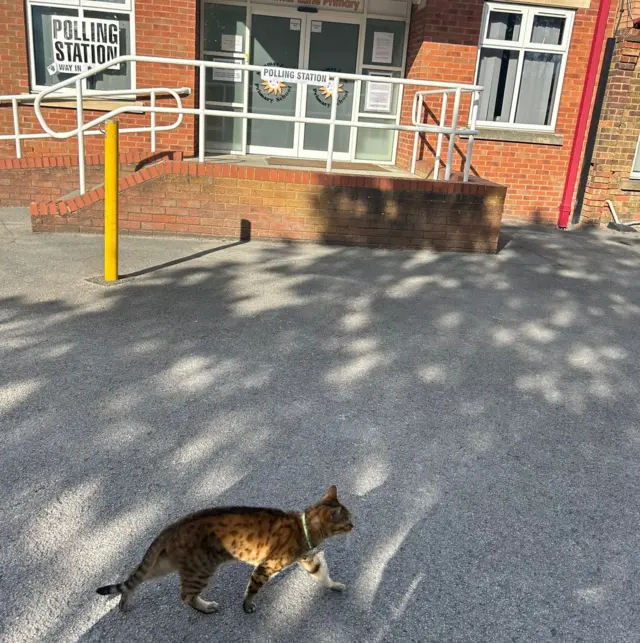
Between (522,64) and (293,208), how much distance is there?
5450 mm

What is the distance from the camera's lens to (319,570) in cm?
241

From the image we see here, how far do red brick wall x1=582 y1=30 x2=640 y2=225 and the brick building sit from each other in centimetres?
48

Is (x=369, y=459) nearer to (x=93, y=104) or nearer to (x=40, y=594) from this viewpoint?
(x=40, y=594)

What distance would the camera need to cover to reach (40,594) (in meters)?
2.38

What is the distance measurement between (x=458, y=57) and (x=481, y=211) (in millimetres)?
3455

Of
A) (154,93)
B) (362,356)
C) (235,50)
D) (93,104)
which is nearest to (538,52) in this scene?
(235,50)

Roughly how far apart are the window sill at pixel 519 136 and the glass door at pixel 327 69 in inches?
89.8

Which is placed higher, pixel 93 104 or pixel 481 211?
pixel 93 104

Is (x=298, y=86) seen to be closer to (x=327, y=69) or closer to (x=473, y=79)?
(x=327, y=69)

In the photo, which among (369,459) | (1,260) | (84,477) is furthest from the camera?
(1,260)

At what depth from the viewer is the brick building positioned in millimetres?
9508

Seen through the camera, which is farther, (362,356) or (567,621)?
(362,356)

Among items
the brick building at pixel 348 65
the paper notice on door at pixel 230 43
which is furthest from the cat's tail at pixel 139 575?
the paper notice on door at pixel 230 43

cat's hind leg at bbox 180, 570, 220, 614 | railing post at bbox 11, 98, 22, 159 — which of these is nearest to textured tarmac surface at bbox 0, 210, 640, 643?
cat's hind leg at bbox 180, 570, 220, 614
